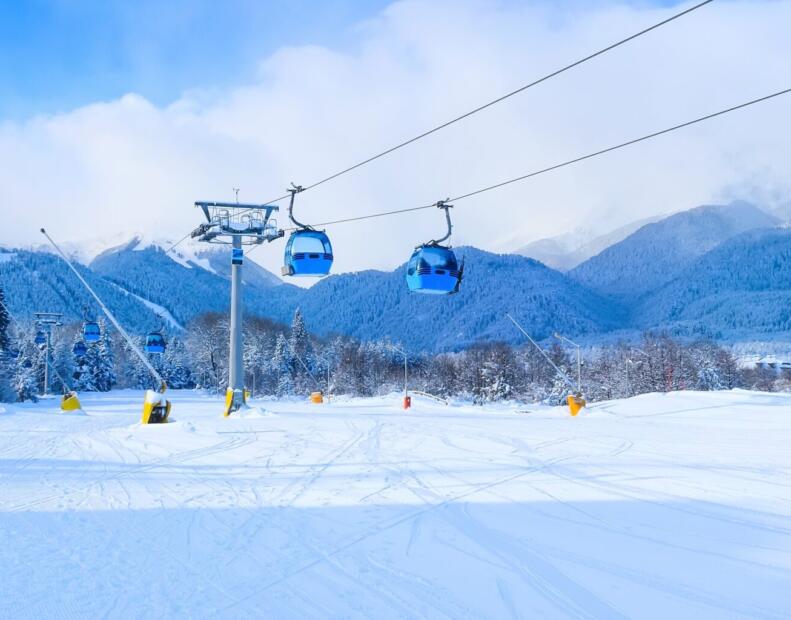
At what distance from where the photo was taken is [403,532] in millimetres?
7293

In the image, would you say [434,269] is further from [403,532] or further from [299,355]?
[299,355]

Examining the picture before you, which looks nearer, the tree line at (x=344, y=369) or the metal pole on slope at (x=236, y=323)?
the metal pole on slope at (x=236, y=323)

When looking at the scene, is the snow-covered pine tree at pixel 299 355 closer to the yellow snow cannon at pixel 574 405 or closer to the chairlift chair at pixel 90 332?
the chairlift chair at pixel 90 332

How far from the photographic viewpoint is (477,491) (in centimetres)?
946

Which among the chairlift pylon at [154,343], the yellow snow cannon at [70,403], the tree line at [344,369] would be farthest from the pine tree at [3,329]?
the chairlift pylon at [154,343]

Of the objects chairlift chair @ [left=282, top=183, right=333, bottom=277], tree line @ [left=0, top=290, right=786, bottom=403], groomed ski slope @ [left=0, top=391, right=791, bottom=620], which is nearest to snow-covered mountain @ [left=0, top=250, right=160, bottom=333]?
tree line @ [left=0, top=290, right=786, bottom=403]

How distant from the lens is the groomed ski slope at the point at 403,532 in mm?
5207

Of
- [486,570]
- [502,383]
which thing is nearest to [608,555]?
[486,570]

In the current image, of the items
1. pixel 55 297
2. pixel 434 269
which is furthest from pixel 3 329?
pixel 55 297

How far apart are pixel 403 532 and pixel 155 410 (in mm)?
16877

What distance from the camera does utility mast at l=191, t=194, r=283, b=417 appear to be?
27.0m

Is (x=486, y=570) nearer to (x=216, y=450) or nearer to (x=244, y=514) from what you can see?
(x=244, y=514)

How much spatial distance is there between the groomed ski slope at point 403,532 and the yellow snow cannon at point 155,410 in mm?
6786

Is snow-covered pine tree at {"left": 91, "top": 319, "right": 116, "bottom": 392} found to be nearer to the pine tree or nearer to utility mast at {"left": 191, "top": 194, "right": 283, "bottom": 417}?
the pine tree
